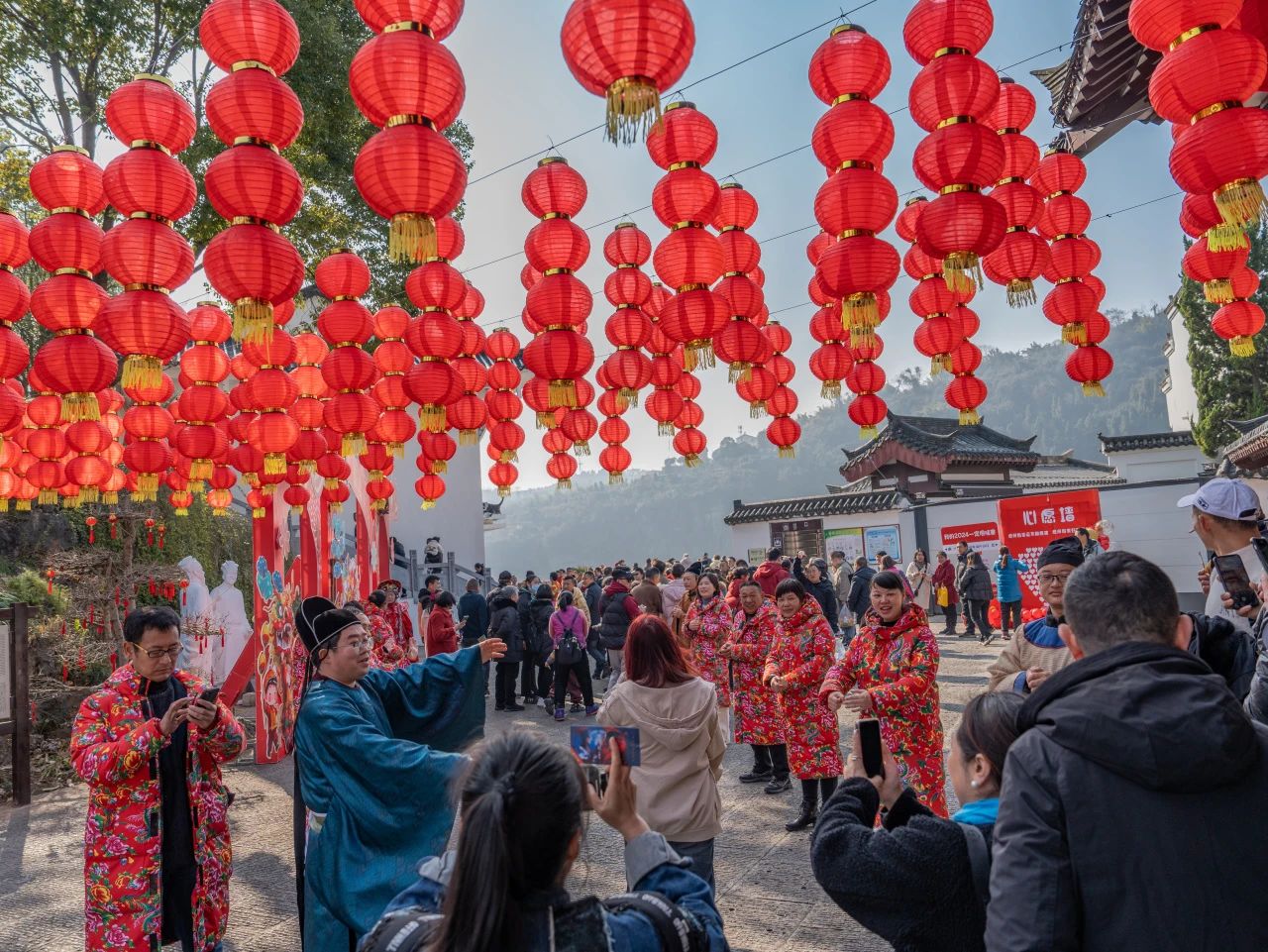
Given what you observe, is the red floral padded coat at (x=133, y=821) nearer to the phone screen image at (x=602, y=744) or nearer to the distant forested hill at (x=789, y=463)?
the phone screen image at (x=602, y=744)

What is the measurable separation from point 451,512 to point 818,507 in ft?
35.6

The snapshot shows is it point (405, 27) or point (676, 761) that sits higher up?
point (405, 27)

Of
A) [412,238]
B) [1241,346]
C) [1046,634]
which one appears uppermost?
[412,238]

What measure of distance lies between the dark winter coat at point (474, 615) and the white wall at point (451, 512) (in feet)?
41.3

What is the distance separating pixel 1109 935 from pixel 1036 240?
5071 millimetres

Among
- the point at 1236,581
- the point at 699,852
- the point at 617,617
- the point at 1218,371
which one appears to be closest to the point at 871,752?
the point at 1236,581

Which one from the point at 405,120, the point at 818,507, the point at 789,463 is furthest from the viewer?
the point at 789,463

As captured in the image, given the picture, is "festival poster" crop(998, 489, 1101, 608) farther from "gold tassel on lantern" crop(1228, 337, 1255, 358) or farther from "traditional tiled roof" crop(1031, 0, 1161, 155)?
"gold tassel on lantern" crop(1228, 337, 1255, 358)

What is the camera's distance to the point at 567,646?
10.4m

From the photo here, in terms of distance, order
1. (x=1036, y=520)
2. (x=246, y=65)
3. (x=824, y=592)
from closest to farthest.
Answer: (x=246, y=65), (x=824, y=592), (x=1036, y=520)

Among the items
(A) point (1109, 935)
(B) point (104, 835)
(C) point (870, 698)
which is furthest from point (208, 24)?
(A) point (1109, 935)

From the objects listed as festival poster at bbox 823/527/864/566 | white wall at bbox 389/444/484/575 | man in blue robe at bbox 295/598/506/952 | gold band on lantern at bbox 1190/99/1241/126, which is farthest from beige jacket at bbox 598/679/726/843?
white wall at bbox 389/444/484/575

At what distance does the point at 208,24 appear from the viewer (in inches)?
157

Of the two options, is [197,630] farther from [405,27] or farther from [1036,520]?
[1036,520]
